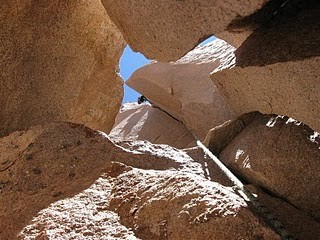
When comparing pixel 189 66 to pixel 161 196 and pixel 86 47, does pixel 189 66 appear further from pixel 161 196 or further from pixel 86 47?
pixel 161 196

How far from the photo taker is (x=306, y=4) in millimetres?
2674

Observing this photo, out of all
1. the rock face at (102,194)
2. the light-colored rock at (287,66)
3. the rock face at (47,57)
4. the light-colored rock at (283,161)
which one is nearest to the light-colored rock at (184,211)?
the rock face at (102,194)

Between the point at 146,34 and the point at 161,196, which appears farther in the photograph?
the point at 146,34

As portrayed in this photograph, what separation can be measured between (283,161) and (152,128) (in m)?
4.75

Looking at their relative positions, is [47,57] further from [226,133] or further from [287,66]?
[287,66]

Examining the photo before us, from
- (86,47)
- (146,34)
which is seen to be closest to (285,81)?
(146,34)

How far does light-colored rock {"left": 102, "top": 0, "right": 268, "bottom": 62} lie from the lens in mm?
2258

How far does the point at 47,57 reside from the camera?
4164 mm

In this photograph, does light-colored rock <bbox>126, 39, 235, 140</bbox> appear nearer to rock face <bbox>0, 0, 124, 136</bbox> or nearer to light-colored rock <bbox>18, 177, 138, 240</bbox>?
rock face <bbox>0, 0, 124, 136</bbox>

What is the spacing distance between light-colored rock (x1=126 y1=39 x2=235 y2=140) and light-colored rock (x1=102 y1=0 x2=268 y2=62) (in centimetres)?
282

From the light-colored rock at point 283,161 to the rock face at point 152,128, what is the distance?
3.33m

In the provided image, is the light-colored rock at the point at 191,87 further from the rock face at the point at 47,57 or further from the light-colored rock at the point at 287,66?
the light-colored rock at the point at 287,66

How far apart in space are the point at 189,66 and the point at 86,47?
8.63 feet

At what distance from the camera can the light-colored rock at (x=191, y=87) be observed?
5922 mm
